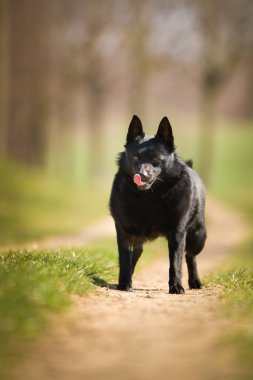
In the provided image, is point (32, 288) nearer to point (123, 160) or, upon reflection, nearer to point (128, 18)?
point (123, 160)

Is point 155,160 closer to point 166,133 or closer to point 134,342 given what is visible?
point 166,133

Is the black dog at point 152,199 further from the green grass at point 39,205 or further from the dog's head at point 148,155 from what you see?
the green grass at point 39,205

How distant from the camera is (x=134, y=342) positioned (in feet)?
15.8

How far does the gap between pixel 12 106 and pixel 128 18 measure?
6863mm

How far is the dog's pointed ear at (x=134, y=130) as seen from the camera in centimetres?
747

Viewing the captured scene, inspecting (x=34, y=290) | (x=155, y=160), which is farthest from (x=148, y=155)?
(x=34, y=290)

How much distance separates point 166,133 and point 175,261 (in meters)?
1.43

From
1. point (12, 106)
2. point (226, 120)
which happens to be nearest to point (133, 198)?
point (12, 106)

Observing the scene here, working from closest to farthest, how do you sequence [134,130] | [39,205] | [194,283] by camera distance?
[134,130]
[194,283]
[39,205]

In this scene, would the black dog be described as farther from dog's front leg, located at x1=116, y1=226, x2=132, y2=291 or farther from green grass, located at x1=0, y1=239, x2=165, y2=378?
green grass, located at x1=0, y1=239, x2=165, y2=378

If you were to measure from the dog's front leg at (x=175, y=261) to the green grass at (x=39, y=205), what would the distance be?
7.42 meters

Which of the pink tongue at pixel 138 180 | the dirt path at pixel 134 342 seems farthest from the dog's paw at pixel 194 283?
the pink tongue at pixel 138 180

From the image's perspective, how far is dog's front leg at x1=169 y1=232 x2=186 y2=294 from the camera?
727cm

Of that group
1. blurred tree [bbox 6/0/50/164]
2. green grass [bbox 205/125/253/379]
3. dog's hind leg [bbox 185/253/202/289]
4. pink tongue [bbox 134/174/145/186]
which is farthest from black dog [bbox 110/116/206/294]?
blurred tree [bbox 6/0/50/164]
